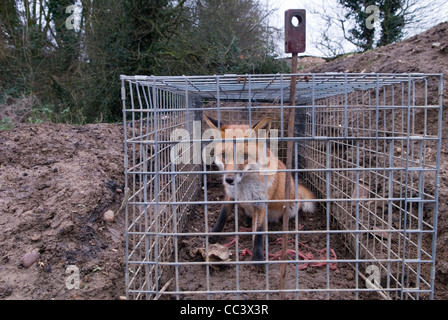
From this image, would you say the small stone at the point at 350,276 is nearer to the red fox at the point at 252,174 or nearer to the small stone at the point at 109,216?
the red fox at the point at 252,174

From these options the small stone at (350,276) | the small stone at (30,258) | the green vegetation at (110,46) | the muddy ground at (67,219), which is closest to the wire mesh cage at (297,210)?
the small stone at (350,276)

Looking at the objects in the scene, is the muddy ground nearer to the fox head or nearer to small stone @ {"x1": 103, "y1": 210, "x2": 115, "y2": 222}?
small stone @ {"x1": 103, "y1": 210, "x2": 115, "y2": 222}

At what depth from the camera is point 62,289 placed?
2.38 metres

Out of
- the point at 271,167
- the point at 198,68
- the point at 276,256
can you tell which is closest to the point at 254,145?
the point at 271,167

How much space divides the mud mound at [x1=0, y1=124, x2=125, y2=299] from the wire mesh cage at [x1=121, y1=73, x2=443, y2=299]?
0.94 ft

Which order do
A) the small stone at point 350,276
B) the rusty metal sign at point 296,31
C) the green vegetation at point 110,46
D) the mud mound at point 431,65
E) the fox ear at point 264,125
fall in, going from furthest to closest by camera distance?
the green vegetation at point 110,46 < the small stone at point 350,276 < the mud mound at point 431,65 < the fox ear at point 264,125 < the rusty metal sign at point 296,31

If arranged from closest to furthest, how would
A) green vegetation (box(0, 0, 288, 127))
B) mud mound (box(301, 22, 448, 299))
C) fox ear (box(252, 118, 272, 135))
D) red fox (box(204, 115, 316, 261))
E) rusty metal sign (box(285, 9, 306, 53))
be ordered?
rusty metal sign (box(285, 9, 306, 53)), fox ear (box(252, 118, 272, 135)), red fox (box(204, 115, 316, 261)), mud mound (box(301, 22, 448, 299)), green vegetation (box(0, 0, 288, 127))

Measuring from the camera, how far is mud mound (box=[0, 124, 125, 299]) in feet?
8.11

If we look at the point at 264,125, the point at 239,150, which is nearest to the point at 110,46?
the point at 239,150

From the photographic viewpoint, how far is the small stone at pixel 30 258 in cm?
255

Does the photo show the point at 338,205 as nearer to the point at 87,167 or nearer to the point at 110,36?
the point at 87,167

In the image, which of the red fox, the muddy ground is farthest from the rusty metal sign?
the muddy ground

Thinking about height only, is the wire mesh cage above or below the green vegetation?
below
